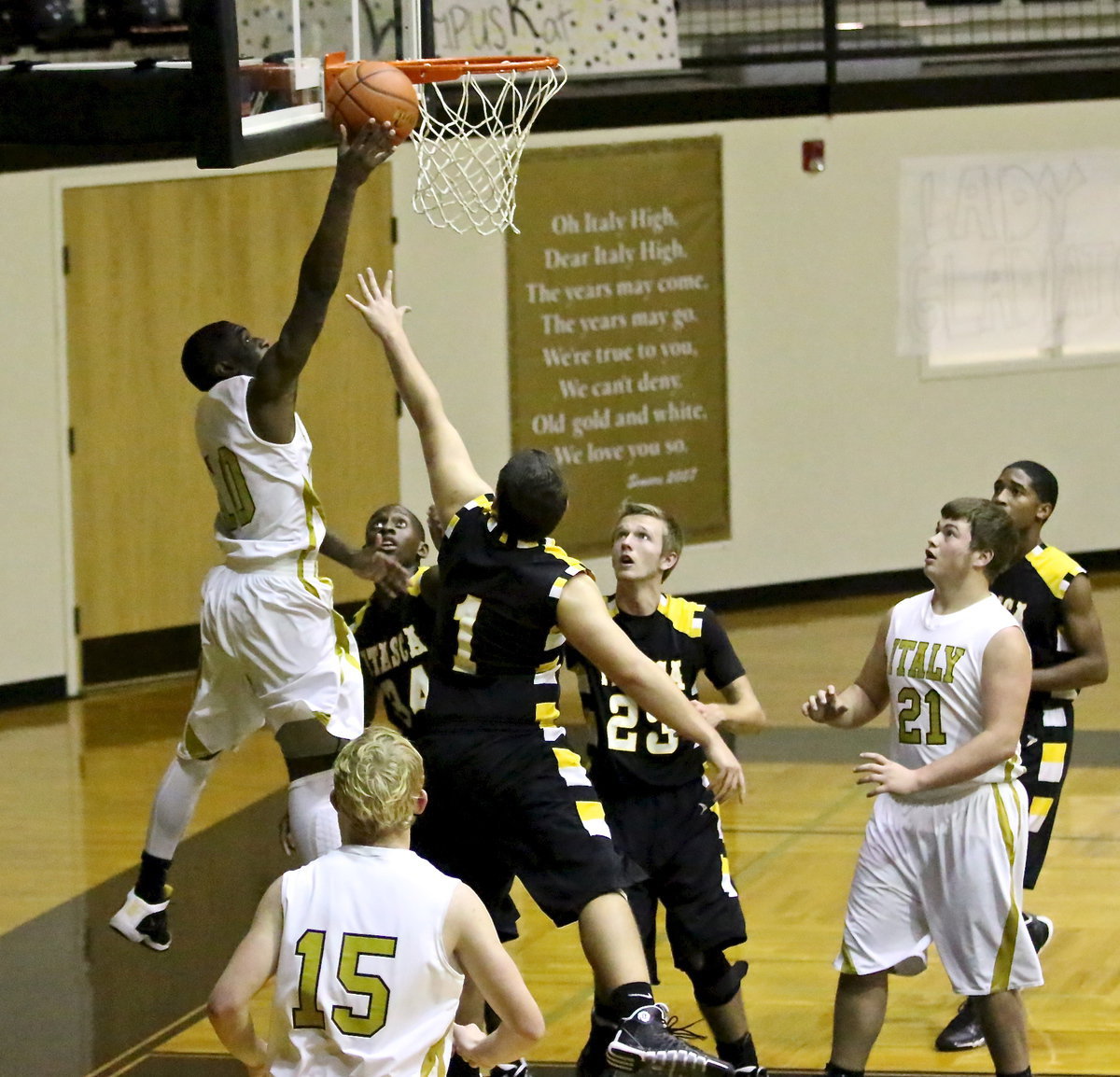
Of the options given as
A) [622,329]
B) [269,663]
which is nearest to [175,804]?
[269,663]

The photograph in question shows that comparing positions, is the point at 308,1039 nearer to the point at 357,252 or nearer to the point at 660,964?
the point at 660,964

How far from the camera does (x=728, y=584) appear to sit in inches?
490

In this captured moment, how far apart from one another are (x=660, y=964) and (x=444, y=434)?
2290 mm

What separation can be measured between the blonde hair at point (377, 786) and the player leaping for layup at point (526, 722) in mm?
1171

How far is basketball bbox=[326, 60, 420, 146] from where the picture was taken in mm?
5527

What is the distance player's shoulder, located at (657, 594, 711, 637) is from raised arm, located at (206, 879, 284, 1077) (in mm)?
2102

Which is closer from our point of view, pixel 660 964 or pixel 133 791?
pixel 660 964

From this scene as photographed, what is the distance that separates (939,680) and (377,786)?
1853 mm

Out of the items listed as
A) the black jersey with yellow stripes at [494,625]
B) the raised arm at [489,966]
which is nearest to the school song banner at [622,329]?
the black jersey with yellow stripes at [494,625]

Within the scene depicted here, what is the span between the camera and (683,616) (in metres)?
5.50

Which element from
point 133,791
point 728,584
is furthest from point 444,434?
point 728,584

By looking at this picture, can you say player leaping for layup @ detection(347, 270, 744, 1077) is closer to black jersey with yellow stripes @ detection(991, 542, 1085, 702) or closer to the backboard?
the backboard

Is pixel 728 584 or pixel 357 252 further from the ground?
pixel 357 252

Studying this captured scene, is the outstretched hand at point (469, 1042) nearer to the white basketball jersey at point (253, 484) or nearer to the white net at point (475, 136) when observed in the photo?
the white basketball jersey at point (253, 484)
